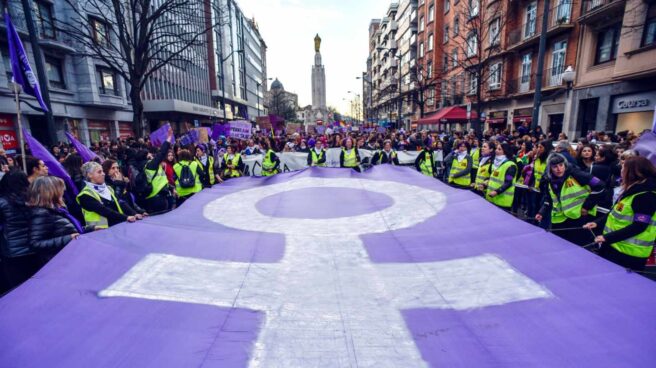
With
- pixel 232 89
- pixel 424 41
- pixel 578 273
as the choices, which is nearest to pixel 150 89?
pixel 232 89

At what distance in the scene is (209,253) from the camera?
3.35 m

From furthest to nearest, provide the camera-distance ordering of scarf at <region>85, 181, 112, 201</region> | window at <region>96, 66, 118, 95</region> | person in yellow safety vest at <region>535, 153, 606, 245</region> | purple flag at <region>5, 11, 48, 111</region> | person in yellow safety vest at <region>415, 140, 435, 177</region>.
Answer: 1. window at <region>96, 66, 118, 95</region>
2. person in yellow safety vest at <region>415, 140, 435, 177</region>
3. purple flag at <region>5, 11, 48, 111</region>
4. person in yellow safety vest at <region>535, 153, 606, 245</region>
5. scarf at <region>85, 181, 112, 201</region>

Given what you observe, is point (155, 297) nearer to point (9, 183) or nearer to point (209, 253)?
point (209, 253)

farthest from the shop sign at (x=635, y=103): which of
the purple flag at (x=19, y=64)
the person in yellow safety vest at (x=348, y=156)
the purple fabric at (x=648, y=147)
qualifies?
the purple flag at (x=19, y=64)

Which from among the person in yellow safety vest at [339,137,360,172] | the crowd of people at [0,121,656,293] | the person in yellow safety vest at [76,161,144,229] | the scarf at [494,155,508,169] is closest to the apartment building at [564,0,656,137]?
the crowd of people at [0,121,656,293]

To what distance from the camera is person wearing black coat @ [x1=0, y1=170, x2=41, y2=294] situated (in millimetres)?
3551

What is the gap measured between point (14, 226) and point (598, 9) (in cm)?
2394

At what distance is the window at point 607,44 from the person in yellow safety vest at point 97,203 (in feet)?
74.2

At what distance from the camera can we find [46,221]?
345cm

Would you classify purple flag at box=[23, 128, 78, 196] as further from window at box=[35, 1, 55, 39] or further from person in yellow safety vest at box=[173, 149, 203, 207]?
window at box=[35, 1, 55, 39]

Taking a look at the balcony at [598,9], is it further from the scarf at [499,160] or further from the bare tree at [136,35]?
the bare tree at [136,35]

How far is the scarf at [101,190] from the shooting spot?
416cm

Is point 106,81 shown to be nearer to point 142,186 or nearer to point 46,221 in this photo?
point 142,186

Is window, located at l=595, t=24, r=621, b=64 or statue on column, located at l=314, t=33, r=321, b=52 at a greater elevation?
statue on column, located at l=314, t=33, r=321, b=52
